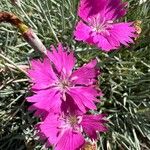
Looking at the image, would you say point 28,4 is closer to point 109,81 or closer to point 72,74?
point 109,81

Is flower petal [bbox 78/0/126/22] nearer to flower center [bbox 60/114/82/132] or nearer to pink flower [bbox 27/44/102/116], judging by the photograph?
pink flower [bbox 27/44/102/116]

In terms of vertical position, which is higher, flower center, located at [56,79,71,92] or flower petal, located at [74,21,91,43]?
flower petal, located at [74,21,91,43]

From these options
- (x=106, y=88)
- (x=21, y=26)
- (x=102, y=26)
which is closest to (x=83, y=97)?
(x=21, y=26)

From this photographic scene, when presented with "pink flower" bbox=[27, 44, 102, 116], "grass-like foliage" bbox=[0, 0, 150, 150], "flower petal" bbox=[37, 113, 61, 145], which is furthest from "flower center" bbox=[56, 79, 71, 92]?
"grass-like foliage" bbox=[0, 0, 150, 150]

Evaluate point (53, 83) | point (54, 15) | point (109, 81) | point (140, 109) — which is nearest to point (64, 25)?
point (54, 15)

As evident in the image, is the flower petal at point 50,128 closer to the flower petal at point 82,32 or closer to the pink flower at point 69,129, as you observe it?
the pink flower at point 69,129

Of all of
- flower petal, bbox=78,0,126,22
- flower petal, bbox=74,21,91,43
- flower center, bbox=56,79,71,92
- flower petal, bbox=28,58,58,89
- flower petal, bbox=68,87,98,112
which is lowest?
flower petal, bbox=68,87,98,112

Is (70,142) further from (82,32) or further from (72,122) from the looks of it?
(82,32)
